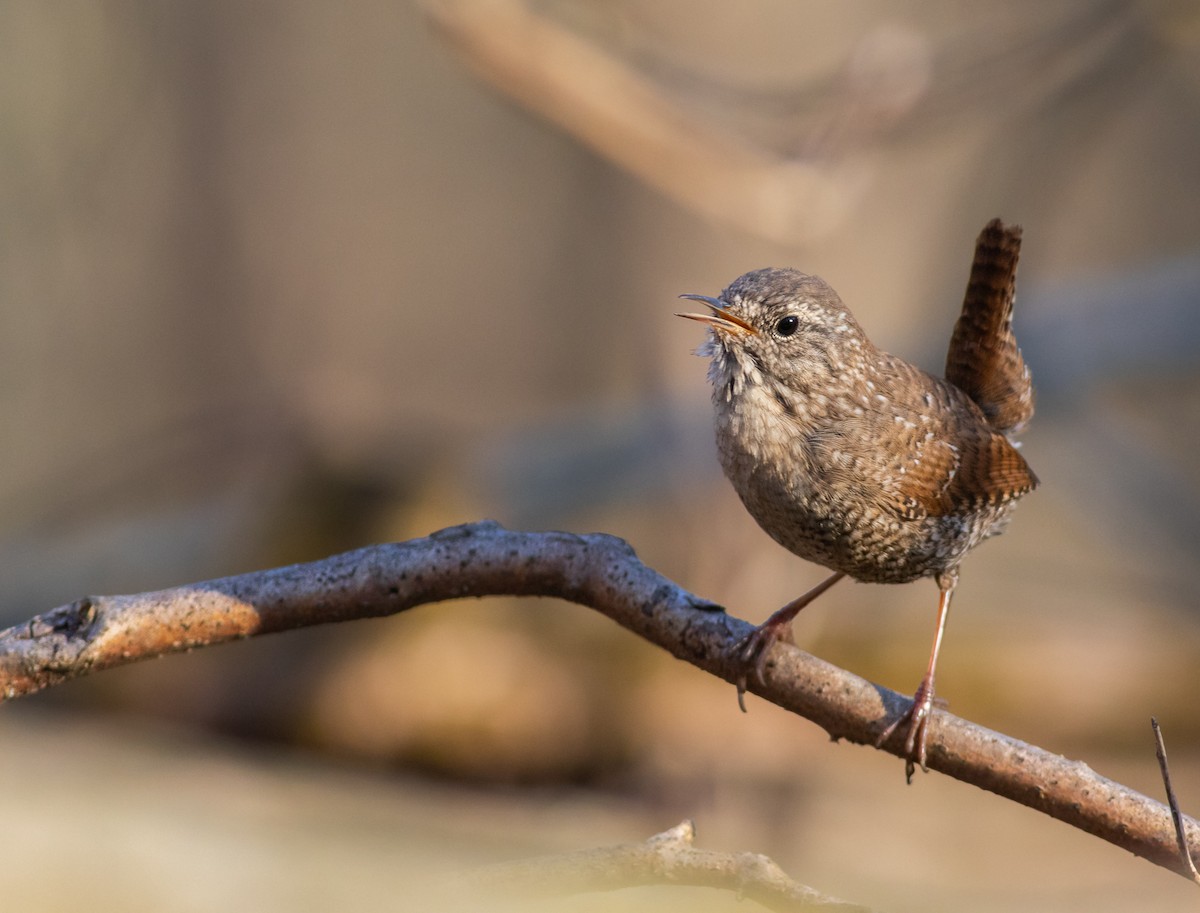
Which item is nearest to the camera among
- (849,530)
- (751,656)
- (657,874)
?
(657,874)

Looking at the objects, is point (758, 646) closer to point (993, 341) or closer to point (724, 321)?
point (724, 321)

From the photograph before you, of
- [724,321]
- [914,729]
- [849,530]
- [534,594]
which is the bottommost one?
[914,729]

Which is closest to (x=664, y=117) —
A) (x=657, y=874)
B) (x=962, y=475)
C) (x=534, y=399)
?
(x=962, y=475)

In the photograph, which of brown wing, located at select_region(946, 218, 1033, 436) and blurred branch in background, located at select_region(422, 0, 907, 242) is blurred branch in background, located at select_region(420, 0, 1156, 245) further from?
brown wing, located at select_region(946, 218, 1033, 436)

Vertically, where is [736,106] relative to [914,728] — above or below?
above

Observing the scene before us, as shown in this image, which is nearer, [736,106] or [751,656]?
[751,656]

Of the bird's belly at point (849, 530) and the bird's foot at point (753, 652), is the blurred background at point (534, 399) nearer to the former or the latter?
the bird's foot at point (753, 652)

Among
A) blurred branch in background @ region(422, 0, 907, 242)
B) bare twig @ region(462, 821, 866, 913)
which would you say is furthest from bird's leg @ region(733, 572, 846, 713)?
blurred branch in background @ region(422, 0, 907, 242)
